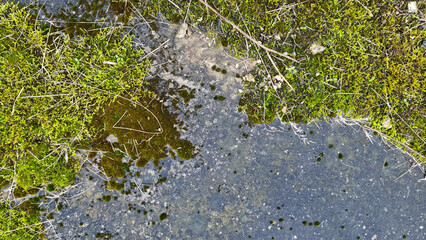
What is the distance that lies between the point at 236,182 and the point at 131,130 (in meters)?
1.45

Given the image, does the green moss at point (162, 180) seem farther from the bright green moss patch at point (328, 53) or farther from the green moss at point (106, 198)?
the bright green moss patch at point (328, 53)

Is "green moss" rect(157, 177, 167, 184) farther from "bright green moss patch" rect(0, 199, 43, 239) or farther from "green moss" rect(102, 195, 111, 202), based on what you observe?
"bright green moss patch" rect(0, 199, 43, 239)

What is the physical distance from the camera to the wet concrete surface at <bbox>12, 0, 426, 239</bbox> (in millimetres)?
3098

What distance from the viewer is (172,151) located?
3117 millimetres

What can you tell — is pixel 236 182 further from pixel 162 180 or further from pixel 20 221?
pixel 20 221

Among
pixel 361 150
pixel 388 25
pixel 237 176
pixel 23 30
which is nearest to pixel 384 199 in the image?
pixel 361 150

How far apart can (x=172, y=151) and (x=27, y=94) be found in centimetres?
183

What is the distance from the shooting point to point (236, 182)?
3180 millimetres

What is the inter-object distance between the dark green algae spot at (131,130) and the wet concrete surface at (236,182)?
0.15 meters

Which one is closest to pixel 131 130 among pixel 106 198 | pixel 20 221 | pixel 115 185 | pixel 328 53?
pixel 115 185

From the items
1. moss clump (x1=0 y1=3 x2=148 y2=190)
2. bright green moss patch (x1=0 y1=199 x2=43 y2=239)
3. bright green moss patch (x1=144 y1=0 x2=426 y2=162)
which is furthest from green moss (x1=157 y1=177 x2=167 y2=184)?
bright green moss patch (x1=0 y1=199 x2=43 y2=239)

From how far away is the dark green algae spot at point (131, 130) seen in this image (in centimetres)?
306

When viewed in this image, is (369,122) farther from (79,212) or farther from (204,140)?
(79,212)

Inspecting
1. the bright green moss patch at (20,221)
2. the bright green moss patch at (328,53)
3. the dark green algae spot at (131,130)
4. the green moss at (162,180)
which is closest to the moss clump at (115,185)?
the dark green algae spot at (131,130)
